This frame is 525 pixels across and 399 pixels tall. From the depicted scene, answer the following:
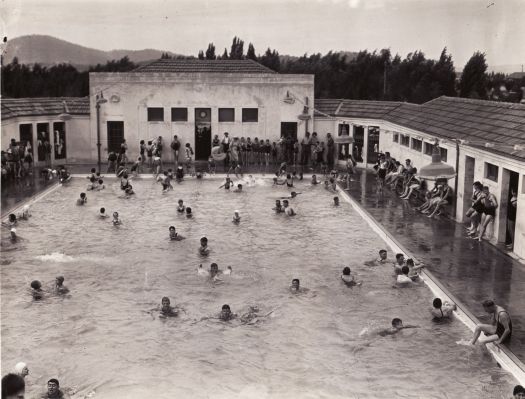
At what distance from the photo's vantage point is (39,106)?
35.9 meters

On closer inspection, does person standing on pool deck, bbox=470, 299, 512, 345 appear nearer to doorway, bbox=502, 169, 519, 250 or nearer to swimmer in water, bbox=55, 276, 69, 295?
doorway, bbox=502, 169, 519, 250

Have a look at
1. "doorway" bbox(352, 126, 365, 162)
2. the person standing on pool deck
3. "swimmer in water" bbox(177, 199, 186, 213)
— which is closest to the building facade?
"doorway" bbox(352, 126, 365, 162)

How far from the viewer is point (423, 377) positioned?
11.6 m

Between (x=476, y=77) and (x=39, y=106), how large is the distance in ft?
120

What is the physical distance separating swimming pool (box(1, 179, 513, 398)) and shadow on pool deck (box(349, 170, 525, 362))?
0.92 m

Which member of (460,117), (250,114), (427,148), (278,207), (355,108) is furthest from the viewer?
(250,114)

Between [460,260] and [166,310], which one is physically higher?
[460,260]

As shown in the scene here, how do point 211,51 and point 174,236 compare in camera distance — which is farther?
point 211,51

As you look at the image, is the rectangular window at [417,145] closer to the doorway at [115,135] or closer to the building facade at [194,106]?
the building facade at [194,106]

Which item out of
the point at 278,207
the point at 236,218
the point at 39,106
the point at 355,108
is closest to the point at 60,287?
the point at 236,218

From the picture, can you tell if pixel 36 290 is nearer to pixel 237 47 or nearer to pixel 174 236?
pixel 174 236

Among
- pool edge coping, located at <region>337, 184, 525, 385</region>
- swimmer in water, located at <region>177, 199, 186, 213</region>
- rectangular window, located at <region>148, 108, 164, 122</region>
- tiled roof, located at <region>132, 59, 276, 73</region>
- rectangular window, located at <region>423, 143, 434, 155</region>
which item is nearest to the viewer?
pool edge coping, located at <region>337, 184, 525, 385</region>

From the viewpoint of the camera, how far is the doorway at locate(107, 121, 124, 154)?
37719 mm

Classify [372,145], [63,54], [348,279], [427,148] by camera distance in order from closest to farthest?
[348,279] → [427,148] → [372,145] → [63,54]
